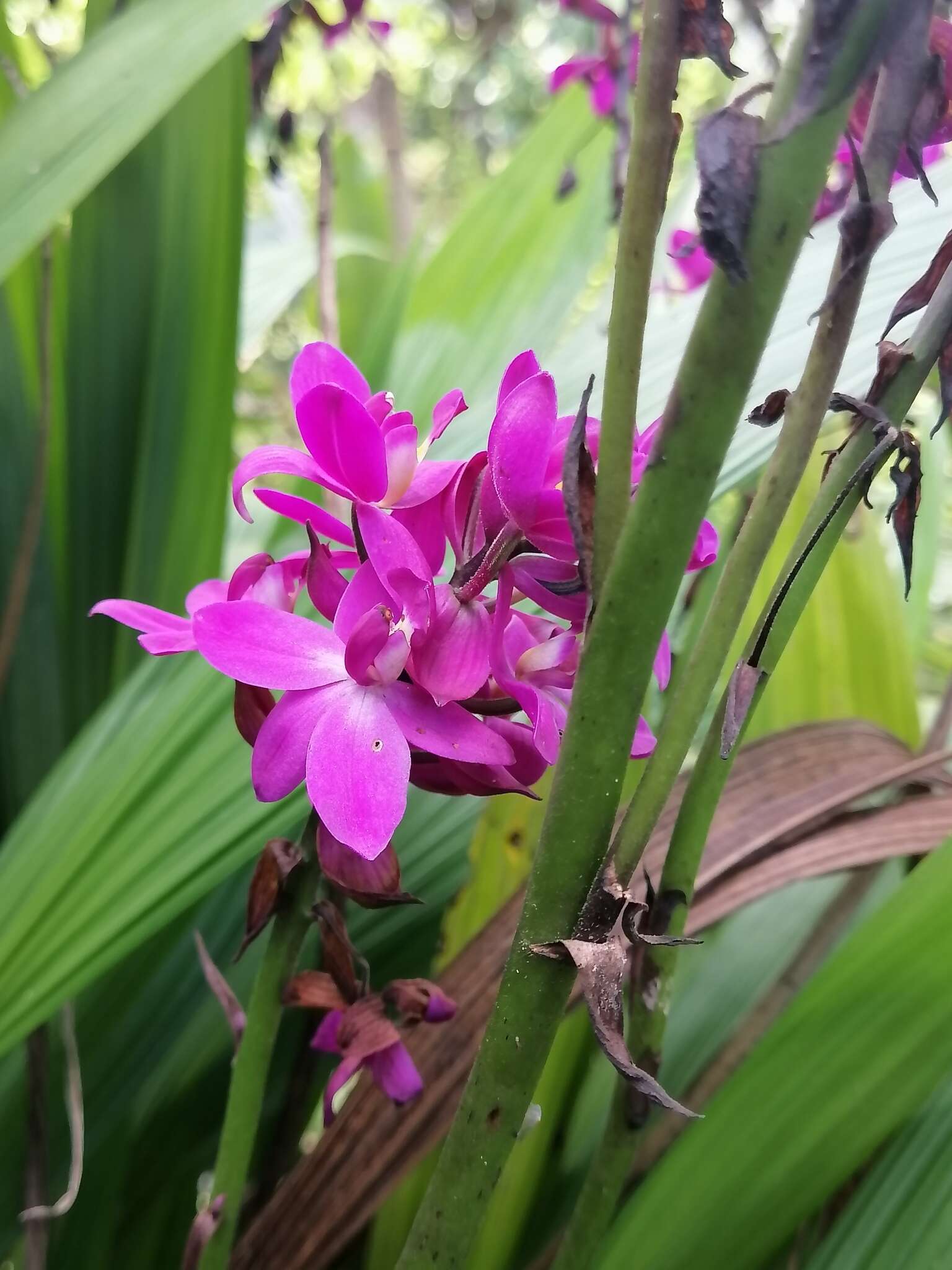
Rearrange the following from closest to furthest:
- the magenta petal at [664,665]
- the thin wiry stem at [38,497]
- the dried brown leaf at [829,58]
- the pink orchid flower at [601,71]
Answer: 1. the dried brown leaf at [829,58]
2. the magenta petal at [664,665]
3. the thin wiry stem at [38,497]
4. the pink orchid flower at [601,71]

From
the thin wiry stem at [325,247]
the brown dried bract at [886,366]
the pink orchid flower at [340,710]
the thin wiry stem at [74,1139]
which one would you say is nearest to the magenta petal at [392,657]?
the pink orchid flower at [340,710]

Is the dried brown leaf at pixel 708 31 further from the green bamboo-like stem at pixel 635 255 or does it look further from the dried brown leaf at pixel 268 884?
the dried brown leaf at pixel 268 884

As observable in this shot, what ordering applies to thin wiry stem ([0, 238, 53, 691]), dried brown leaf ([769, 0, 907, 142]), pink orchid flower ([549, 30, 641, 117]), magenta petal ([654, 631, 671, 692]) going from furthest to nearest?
pink orchid flower ([549, 30, 641, 117]), thin wiry stem ([0, 238, 53, 691]), magenta petal ([654, 631, 671, 692]), dried brown leaf ([769, 0, 907, 142])

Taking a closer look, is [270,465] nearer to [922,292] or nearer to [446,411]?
[446,411]

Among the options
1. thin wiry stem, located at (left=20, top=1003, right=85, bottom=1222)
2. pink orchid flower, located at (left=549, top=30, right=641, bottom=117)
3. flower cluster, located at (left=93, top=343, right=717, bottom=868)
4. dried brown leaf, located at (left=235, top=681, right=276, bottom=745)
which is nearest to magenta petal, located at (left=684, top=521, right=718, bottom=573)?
flower cluster, located at (left=93, top=343, right=717, bottom=868)

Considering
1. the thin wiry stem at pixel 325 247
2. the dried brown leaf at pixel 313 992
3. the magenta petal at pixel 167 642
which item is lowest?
the dried brown leaf at pixel 313 992

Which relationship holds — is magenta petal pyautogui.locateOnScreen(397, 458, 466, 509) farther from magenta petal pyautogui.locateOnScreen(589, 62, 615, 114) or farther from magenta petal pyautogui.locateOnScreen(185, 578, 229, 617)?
magenta petal pyautogui.locateOnScreen(589, 62, 615, 114)

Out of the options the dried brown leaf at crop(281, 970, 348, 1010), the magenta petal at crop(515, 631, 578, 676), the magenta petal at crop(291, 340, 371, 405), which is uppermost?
the magenta petal at crop(291, 340, 371, 405)
